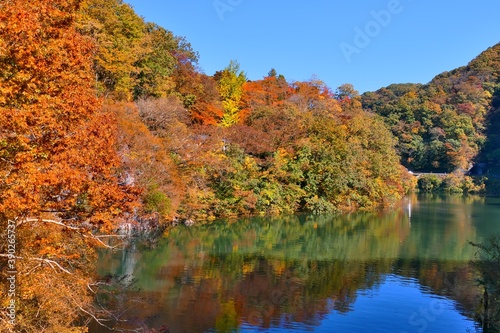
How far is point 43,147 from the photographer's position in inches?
283

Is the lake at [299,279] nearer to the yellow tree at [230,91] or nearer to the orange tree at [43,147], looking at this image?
the orange tree at [43,147]

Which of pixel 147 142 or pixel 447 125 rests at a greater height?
pixel 447 125

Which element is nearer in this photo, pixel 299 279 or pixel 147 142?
pixel 299 279

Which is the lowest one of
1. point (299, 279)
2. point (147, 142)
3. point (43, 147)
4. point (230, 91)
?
point (299, 279)

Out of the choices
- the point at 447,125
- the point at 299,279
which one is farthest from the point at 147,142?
the point at 447,125

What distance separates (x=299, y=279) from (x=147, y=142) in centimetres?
1070

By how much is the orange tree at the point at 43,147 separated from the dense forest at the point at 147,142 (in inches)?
1.2

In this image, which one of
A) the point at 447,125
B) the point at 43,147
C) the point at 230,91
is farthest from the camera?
the point at 447,125

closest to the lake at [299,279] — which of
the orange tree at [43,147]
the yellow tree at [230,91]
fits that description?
the orange tree at [43,147]

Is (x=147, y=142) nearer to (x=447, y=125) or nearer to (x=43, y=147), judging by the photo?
(x=43, y=147)

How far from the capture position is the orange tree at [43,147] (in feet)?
21.4

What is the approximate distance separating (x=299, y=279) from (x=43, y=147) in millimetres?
11425

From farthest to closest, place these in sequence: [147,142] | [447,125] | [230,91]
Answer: [447,125]
[230,91]
[147,142]

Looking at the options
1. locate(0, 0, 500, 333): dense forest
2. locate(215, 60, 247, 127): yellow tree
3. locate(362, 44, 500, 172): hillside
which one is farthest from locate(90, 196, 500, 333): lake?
locate(362, 44, 500, 172): hillside
